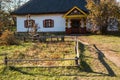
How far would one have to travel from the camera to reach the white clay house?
35.7 m

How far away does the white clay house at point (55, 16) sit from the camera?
35722 mm

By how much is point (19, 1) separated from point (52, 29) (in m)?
35.0

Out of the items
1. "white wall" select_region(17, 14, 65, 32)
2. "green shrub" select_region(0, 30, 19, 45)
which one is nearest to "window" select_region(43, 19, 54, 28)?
"white wall" select_region(17, 14, 65, 32)

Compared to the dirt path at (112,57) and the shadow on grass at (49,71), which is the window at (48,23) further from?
the shadow on grass at (49,71)

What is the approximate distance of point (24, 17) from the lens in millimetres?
38156

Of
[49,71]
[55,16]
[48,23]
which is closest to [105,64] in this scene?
[49,71]

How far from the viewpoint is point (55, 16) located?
37156 millimetres

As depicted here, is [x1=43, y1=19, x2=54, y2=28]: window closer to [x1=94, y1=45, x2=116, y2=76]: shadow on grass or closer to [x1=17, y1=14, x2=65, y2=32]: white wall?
[x1=17, y1=14, x2=65, y2=32]: white wall

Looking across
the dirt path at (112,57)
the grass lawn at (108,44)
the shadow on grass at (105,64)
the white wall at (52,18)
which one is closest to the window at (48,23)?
the white wall at (52,18)

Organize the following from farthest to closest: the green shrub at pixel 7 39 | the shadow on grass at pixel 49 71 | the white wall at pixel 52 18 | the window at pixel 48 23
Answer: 1. the window at pixel 48 23
2. the white wall at pixel 52 18
3. the green shrub at pixel 7 39
4. the shadow on grass at pixel 49 71

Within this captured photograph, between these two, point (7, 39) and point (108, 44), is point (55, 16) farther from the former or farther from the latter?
point (108, 44)

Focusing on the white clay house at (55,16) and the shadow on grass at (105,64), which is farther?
the white clay house at (55,16)

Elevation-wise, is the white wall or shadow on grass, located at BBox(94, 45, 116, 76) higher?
the white wall

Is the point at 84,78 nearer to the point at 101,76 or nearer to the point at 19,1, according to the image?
the point at 101,76
